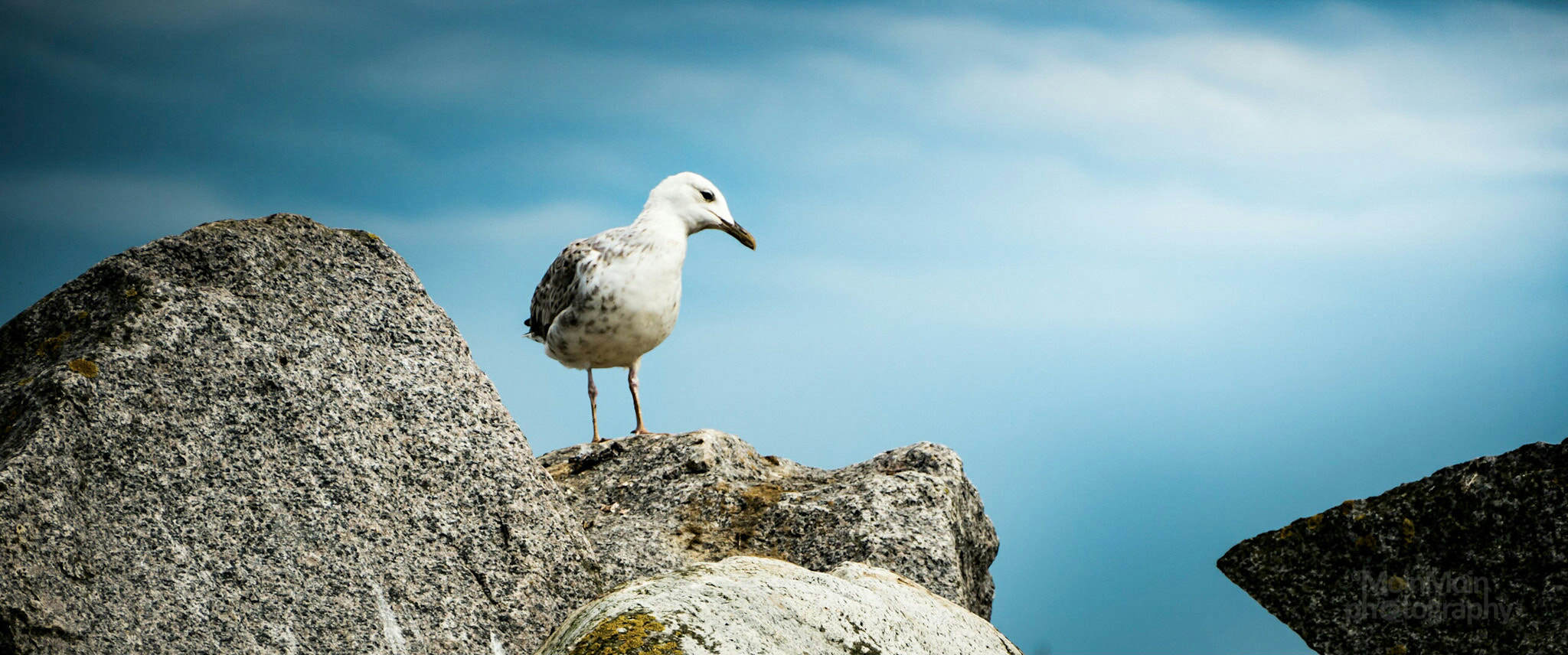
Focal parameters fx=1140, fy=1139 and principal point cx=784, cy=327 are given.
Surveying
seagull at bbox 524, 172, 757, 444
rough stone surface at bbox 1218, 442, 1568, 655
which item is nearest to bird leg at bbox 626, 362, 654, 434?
seagull at bbox 524, 172, 757, 444

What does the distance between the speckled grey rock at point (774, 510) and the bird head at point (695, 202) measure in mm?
2368

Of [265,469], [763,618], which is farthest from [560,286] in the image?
[763,618]

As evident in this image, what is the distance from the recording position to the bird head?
10.0 metres

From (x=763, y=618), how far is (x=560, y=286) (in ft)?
22.3

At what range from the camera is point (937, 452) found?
7.89 metres

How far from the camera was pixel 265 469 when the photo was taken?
18.1 feet

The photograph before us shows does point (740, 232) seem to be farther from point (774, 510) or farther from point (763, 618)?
point (763, 618)

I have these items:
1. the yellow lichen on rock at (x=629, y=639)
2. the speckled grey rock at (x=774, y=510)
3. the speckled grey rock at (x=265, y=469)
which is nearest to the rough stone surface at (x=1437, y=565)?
the speckled grey rock at (x=774, y=510)

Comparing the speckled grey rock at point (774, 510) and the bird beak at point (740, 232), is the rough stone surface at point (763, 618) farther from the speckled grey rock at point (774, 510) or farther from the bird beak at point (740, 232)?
the bird beak at point (740, 232)

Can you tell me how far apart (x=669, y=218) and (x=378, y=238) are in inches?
148

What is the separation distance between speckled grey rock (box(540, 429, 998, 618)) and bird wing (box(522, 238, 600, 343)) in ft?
6.77

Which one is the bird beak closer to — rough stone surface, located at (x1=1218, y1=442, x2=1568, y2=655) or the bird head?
the bird head

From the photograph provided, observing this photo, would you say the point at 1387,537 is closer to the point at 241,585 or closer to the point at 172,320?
the point at 241,585

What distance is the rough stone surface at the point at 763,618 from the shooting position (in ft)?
11.9
